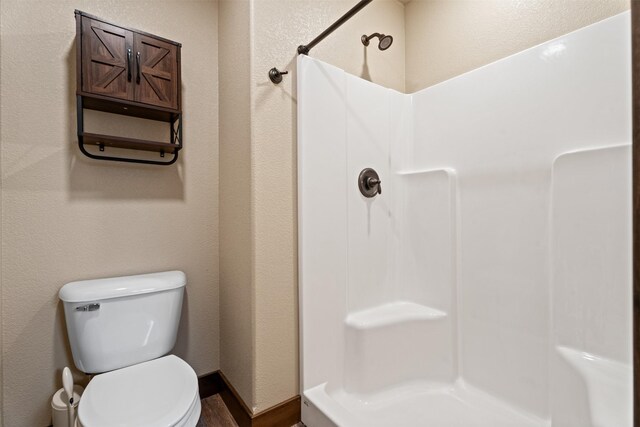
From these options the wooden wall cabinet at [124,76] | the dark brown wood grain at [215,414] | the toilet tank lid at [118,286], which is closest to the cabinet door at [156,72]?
the wooden wall cabinet at [124,76]

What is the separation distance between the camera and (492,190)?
154 cm

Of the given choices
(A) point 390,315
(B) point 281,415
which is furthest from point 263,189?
(B) point 281,415

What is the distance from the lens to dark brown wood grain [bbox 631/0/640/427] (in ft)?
1.14

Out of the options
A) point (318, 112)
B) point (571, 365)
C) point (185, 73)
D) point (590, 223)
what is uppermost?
point (185, 73)

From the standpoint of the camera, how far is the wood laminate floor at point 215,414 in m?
1.52

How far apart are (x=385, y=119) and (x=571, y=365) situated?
4.87 feet

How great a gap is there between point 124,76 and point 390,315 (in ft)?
5.89

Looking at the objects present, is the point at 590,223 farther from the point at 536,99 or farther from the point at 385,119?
the point at 385,119

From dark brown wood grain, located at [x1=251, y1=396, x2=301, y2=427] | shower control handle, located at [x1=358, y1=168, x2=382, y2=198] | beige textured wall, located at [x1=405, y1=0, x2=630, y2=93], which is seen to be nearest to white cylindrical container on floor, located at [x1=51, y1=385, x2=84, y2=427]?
dark brown wood grain, located at [x1=251, y1=396, x2=301, y2=427]

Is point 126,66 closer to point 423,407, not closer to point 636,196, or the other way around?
point 636,196

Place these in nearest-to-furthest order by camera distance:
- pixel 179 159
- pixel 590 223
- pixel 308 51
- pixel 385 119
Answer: pixel 590 223
pixel 308 51
pixel 179 159
pixel 385 119

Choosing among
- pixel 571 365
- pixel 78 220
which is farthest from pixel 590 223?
pixel 78 220

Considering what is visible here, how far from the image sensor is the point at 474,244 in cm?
161

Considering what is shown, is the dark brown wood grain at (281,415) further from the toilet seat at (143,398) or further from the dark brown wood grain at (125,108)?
the dark brown wood grain at (125,108)
